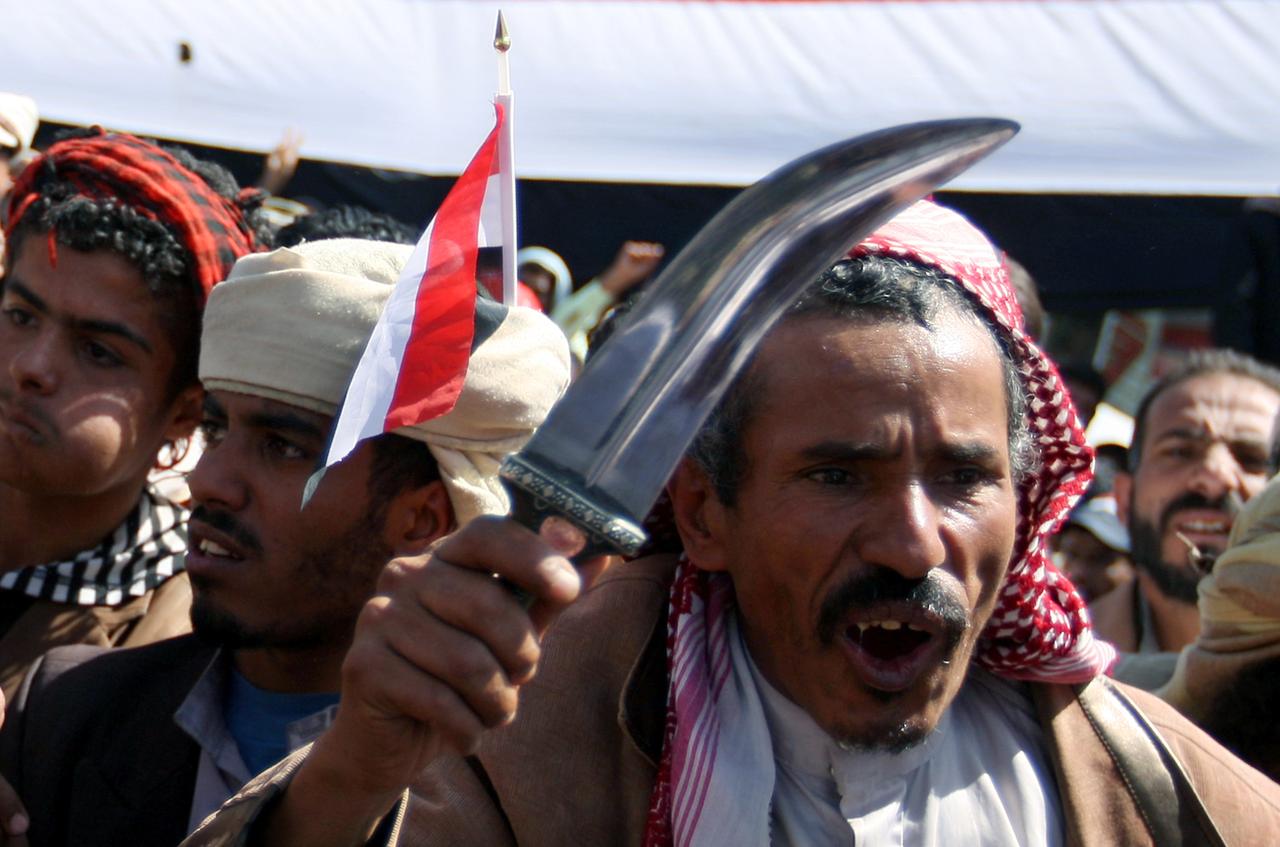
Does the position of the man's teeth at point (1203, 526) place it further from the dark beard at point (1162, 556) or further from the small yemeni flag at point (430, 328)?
the small yemeni flag at point (430, 328)

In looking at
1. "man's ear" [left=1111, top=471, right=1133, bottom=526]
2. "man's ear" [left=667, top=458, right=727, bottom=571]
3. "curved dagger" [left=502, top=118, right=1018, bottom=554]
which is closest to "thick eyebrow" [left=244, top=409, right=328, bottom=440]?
"man's ear" [left=667, top=458, right=727, bottom=571]

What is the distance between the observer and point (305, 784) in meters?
1.67

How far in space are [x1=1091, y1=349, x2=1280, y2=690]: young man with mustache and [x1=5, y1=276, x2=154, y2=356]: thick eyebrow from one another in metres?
2.96

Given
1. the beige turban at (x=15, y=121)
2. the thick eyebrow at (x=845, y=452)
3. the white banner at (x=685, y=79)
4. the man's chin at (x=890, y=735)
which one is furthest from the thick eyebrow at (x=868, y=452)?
the beige turban at (x=15, y=121)

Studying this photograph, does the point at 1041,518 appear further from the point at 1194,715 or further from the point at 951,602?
the point at 1194,715

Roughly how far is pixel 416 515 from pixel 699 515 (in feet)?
2.17

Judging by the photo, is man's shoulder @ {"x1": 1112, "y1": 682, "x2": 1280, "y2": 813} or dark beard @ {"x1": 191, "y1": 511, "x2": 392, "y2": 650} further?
dark beard @ {"x1": 191, "y1": 511, "x2": 392, "y2": 650}

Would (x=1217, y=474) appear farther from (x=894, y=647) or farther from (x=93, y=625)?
Answer: (x=93, y=625)

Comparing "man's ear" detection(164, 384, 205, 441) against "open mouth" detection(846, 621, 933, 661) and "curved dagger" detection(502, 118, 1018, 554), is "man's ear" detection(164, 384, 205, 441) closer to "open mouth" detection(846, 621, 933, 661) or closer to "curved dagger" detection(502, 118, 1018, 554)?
"open mouth" detection(846, 621, 933, 661)

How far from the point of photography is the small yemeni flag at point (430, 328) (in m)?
1.68

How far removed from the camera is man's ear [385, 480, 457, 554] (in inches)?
101

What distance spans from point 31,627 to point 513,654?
5.91ft

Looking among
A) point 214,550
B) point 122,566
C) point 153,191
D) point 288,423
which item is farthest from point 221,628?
point 153,191

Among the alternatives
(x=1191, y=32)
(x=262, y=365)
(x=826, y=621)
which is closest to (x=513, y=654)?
(x=826, y=621)
